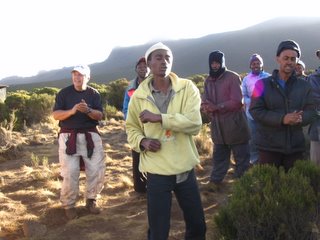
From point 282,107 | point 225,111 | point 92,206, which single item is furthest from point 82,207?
point 282,107

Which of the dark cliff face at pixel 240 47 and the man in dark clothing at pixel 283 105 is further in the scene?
the dark cliff face at pixel 240 47

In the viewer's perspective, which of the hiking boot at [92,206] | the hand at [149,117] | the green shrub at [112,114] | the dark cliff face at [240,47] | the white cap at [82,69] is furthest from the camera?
the dark cliff face at [240,47]

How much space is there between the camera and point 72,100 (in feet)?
18.1

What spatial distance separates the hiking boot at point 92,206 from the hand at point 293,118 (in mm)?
2826

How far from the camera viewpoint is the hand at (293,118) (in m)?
3.97

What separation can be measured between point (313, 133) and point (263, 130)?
93 cm

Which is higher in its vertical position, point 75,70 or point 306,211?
point 75,70

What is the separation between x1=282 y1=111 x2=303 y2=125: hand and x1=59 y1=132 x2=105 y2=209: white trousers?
99.3 inches

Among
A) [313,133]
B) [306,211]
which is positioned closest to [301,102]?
[313,133]

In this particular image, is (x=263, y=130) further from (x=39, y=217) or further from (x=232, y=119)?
(x=39, y=217)

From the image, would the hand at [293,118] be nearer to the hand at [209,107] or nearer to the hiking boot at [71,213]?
the hand at [209,107]

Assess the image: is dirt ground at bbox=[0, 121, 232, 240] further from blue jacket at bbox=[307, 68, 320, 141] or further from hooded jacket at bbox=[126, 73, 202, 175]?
blue jacket at bbox=[307, 68, 320, 141]

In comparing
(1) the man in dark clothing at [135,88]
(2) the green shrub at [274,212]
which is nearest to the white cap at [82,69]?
(1) the man in dark clothing at [135,88]

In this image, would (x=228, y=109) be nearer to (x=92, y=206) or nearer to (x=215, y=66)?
(x=215, y=66)
